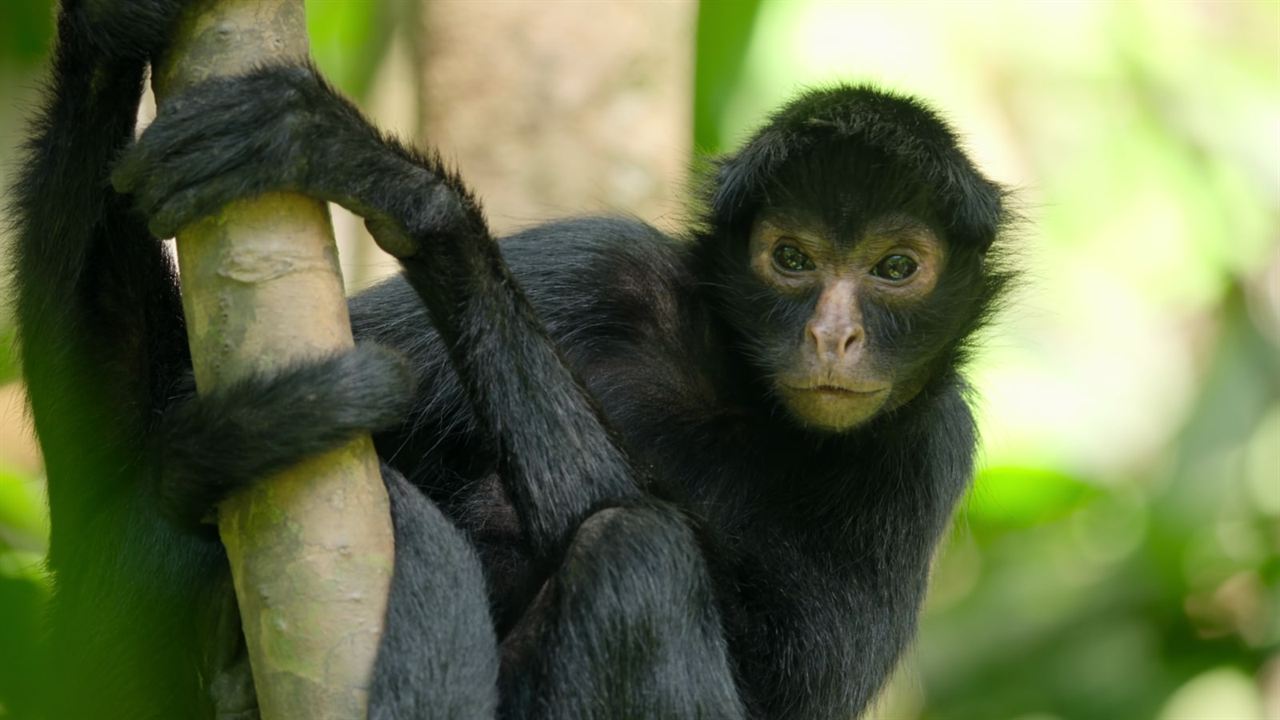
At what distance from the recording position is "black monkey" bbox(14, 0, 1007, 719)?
13.3 ft

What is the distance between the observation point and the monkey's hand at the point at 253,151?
12.6ft

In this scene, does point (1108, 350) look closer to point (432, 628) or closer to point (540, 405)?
point (540, 405)

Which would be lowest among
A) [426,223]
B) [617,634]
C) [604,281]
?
[617,634]

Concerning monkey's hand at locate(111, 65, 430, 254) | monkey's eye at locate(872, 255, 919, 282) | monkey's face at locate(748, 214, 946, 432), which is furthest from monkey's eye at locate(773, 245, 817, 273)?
monkey's hand at locate(111, 65, 430, 254)

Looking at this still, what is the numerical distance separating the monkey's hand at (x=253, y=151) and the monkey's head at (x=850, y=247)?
1.80 metres

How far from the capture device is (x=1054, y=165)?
11570 mm

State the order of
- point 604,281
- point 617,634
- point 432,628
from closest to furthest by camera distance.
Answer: point 432,628 < point 617,634 < point 604,281

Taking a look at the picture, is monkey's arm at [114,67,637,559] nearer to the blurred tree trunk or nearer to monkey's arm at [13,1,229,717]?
monkey's arm at [13,1,229,717]

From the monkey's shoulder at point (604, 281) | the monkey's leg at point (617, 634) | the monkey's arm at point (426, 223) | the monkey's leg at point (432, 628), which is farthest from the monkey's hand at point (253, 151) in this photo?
the monkey's shoulder at point (604, 281)

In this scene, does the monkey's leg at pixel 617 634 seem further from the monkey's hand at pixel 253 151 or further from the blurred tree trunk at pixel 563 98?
the blurred tree trunk at pixel 563 98

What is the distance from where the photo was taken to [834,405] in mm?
5398

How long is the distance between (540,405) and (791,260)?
1434 mm

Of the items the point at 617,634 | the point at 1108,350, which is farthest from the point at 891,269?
the point at 1108,350

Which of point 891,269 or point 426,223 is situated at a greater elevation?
point 426,223
